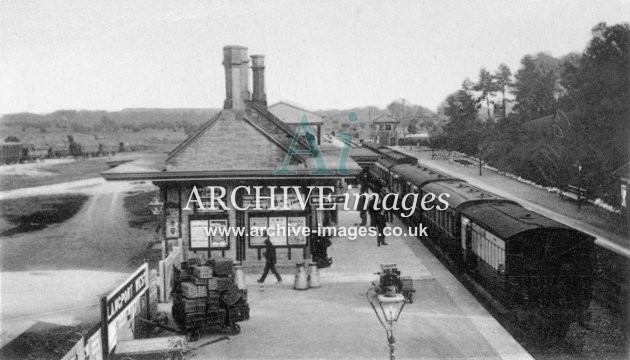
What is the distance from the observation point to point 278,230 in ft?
64.4

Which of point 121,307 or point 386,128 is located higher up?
point 386,128

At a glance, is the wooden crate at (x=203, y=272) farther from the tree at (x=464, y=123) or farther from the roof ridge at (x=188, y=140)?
the tree at (x=464, y=123)

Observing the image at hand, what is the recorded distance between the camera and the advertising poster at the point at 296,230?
19.6 m

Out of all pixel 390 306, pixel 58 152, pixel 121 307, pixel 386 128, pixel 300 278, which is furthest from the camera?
pixel 386 128

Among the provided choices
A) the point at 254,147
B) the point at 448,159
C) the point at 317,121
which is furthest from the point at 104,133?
the point at 254,147

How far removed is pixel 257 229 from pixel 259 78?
329 inches

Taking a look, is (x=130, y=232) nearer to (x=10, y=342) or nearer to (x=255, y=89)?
(x=255, y=89)

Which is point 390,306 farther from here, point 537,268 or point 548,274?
point 548,274

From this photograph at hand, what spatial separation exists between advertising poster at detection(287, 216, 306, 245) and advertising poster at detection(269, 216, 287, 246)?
0.13 m

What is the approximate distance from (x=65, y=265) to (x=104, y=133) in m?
122

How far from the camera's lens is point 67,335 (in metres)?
15.6

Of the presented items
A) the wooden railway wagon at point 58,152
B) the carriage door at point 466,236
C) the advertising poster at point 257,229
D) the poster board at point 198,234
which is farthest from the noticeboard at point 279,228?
the wooden railway wagon at point 58,152

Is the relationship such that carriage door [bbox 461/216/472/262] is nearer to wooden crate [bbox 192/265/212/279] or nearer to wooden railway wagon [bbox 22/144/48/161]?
wooden crate [bbox 192/265/212/279]

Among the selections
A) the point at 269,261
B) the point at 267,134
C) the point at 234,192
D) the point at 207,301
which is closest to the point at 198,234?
the point at 234,192
